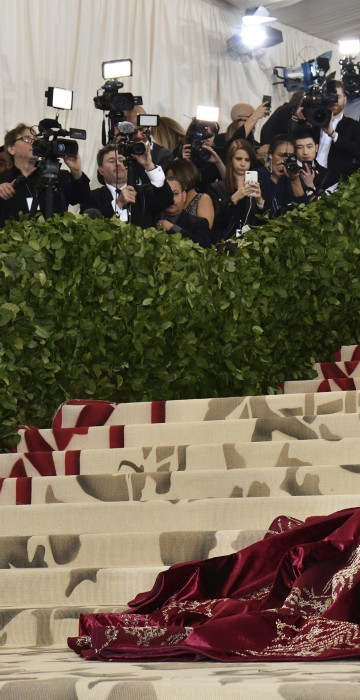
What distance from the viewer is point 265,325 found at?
586 centimetres

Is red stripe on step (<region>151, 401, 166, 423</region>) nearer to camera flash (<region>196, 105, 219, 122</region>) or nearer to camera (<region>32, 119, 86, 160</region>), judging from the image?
camera (<region>32, 119, 86, 160</region>)

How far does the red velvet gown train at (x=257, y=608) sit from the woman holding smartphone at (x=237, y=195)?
529 centimetres

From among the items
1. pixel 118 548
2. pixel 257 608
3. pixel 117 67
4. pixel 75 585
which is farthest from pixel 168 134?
pixel 257 608

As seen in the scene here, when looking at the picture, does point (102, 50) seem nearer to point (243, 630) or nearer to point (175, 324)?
point (175, 324)

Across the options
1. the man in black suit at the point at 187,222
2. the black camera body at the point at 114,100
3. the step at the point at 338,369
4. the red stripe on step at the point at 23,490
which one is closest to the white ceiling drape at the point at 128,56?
the black camera body at the point at 114,100

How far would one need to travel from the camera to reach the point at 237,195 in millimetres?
8164

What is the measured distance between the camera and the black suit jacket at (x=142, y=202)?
760 cm

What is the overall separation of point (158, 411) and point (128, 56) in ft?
19.0

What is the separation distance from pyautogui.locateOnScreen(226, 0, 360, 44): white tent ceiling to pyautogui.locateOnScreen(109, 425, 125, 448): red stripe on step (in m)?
7.40

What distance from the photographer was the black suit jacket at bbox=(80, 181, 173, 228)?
760 centimetres

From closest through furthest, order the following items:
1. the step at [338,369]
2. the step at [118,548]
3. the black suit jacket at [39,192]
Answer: the step at [118,548]
the step at [338,369]
the black suit jacket at [39,192]

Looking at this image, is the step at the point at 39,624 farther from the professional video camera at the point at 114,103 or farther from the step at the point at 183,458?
the professional video camera at the point at 114,103

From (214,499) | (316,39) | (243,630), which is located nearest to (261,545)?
(243,630)

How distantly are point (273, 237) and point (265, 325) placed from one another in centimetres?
44
